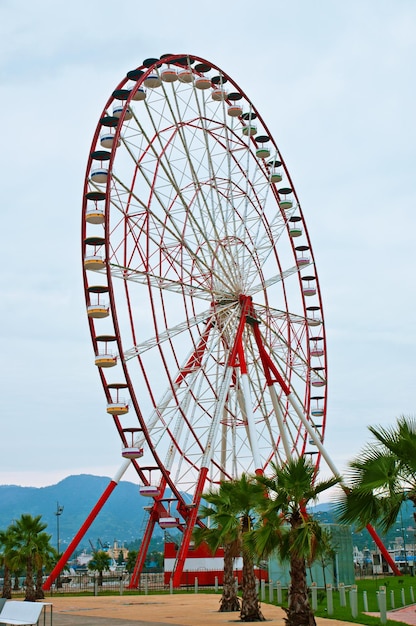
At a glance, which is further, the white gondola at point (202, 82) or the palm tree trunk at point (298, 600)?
the white gondola at point (202, 82)

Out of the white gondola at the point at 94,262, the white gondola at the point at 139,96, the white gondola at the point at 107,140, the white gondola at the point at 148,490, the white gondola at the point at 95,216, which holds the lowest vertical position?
the white gondola at the point at 148,490

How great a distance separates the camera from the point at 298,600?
56.9 ft

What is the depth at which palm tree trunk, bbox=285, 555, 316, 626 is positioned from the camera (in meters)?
17.2

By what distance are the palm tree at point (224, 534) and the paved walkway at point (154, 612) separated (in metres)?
0.63

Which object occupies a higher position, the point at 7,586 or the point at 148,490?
the point at 148,490

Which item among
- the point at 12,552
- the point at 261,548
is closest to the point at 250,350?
the point at 12,552

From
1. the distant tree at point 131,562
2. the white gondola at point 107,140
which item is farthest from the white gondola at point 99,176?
the distant tree at point 131,562

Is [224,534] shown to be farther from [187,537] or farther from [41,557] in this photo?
[41,557]

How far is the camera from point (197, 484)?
115 feet

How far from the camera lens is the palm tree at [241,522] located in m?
21.2

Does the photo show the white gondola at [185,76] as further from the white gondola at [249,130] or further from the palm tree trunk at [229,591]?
the palm tree trunk at [229,591]

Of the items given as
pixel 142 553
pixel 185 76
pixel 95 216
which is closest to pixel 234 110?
pixel 185 76

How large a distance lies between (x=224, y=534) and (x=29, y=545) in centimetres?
1402

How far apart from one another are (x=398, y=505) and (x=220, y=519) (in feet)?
28.3
